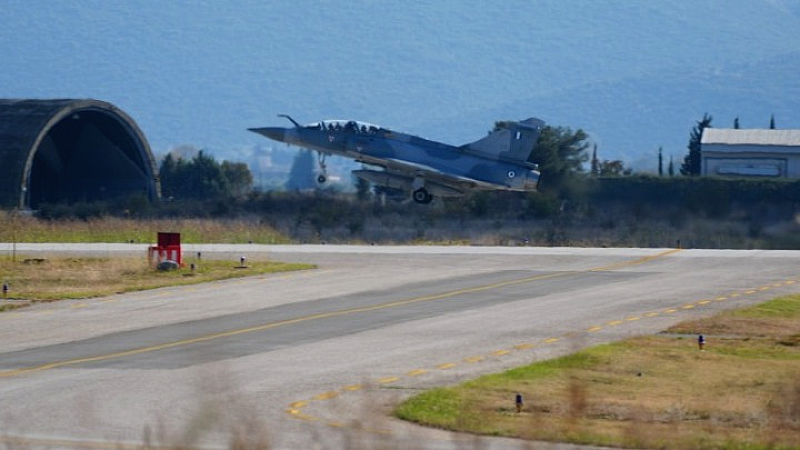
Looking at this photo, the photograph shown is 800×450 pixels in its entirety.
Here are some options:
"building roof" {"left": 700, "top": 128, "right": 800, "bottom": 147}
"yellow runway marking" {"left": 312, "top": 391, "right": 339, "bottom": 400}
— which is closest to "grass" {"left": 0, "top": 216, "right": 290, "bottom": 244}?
"yellow runway marking" {"left": 312, "top": 391, "right": 339, "bottom": 400}

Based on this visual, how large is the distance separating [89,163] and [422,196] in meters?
22.2

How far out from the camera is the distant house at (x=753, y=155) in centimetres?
8825

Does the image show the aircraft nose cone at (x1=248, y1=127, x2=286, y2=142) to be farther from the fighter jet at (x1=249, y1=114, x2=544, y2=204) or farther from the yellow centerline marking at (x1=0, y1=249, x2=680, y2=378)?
the yellow centerline marking at (x1=0, y1=249, x2=680, y2=378)

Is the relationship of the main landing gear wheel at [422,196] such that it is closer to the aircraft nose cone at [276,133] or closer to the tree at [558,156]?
the aircraft nose cone at [276,133]

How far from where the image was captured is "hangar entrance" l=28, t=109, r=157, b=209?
76.9m

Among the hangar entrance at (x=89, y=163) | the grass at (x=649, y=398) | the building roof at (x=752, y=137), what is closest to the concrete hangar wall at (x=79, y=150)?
the hangar entrance at (x=89, y=163)

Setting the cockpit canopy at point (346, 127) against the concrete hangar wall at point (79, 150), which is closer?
the cockpit canopy at point (346, 127)

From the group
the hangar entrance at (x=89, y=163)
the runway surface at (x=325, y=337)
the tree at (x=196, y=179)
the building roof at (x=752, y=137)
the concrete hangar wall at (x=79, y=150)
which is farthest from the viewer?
the tree at (x=196, y=179)

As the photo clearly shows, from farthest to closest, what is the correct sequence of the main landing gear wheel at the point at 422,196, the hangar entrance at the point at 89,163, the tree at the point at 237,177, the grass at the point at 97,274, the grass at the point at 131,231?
the tree at the point at 237,177
the hangar entrance at the point at 89,163
the main landing gear wheel at the point at 422,196
the grass at the point at 131,231
the grass at the point at 97,274

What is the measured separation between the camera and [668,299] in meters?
31.9

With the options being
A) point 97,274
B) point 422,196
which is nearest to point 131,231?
point 422,196

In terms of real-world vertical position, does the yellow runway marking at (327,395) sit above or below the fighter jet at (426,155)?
below

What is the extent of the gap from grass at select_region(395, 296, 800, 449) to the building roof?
224 feet

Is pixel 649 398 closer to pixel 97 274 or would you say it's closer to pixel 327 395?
pixel 327 395
